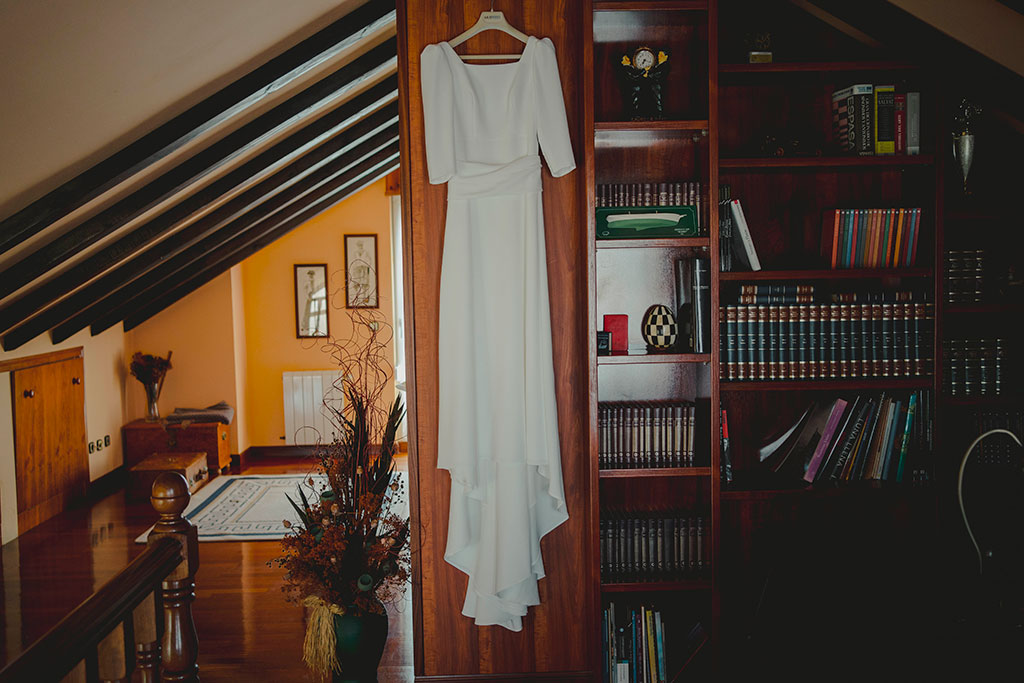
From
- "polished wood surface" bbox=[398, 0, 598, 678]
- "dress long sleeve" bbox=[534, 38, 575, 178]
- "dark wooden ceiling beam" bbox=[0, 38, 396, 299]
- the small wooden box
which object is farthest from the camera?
the small wooden box

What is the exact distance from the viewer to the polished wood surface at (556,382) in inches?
107

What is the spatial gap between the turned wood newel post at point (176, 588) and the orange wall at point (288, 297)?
5766 mm

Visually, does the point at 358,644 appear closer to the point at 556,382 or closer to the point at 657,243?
the point at 556,382

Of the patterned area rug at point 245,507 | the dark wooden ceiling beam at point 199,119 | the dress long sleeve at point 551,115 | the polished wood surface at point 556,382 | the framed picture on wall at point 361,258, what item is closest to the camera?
the dress long sleeve at point 551,115

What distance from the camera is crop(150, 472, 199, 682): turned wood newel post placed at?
1.80 metres

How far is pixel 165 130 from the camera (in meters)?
3.26

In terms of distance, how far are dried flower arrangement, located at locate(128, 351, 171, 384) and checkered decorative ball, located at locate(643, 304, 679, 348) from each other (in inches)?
220

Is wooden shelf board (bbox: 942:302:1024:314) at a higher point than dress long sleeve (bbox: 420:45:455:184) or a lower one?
lower

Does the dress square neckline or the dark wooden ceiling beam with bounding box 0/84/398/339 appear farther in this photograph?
the dark wooden ceiling beam with bounding box 0/84/398/339

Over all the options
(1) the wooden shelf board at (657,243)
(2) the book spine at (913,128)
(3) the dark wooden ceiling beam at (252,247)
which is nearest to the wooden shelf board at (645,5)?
(1) the wooden shelf board at (657,243)

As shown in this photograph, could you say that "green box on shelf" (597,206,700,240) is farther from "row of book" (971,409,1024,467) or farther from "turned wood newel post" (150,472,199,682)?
"turned wood newel post" (150,472,199,682)

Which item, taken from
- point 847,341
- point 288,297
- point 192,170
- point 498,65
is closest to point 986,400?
point 847,341

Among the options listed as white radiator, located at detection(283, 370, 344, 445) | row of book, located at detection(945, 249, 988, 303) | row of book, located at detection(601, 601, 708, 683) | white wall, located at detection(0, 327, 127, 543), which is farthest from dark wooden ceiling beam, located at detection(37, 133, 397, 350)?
row of book, located at detection(601, 601, 708, 683)

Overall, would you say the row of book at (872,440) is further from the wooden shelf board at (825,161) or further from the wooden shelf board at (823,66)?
the wooden shelf board at (823,66)
